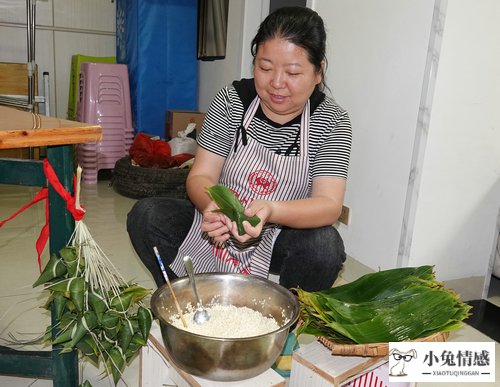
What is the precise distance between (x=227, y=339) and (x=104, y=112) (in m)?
A: 3.09

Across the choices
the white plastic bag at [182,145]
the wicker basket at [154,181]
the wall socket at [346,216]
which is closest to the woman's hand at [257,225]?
the wall socket at [346,216]

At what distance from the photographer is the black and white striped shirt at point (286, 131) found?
143 cm

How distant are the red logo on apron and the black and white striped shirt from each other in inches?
3.2

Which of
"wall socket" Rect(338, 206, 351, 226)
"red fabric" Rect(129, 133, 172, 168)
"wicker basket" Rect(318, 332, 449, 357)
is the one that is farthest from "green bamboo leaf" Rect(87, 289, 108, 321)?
"red fabric" Rect(129, 133, 172, 168)

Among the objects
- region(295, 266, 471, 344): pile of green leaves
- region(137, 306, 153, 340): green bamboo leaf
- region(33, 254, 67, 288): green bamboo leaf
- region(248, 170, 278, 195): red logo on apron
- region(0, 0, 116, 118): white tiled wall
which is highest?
region(0, 0, 116, 118): white tiled wall

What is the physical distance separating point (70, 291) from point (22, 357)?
0.93 feet

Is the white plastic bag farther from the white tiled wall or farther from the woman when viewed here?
the woman

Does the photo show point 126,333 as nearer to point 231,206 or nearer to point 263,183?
point 231,206

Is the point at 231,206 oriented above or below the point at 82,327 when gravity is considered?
above

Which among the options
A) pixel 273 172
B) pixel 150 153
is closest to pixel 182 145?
pixel 150 153

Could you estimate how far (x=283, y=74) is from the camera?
1.30 metres

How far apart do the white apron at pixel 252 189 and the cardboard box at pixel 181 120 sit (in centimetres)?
226

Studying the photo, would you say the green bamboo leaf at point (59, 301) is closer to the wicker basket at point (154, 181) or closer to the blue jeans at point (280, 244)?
the blue jeans at point (280, 244)

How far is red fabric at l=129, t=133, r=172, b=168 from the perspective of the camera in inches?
128
